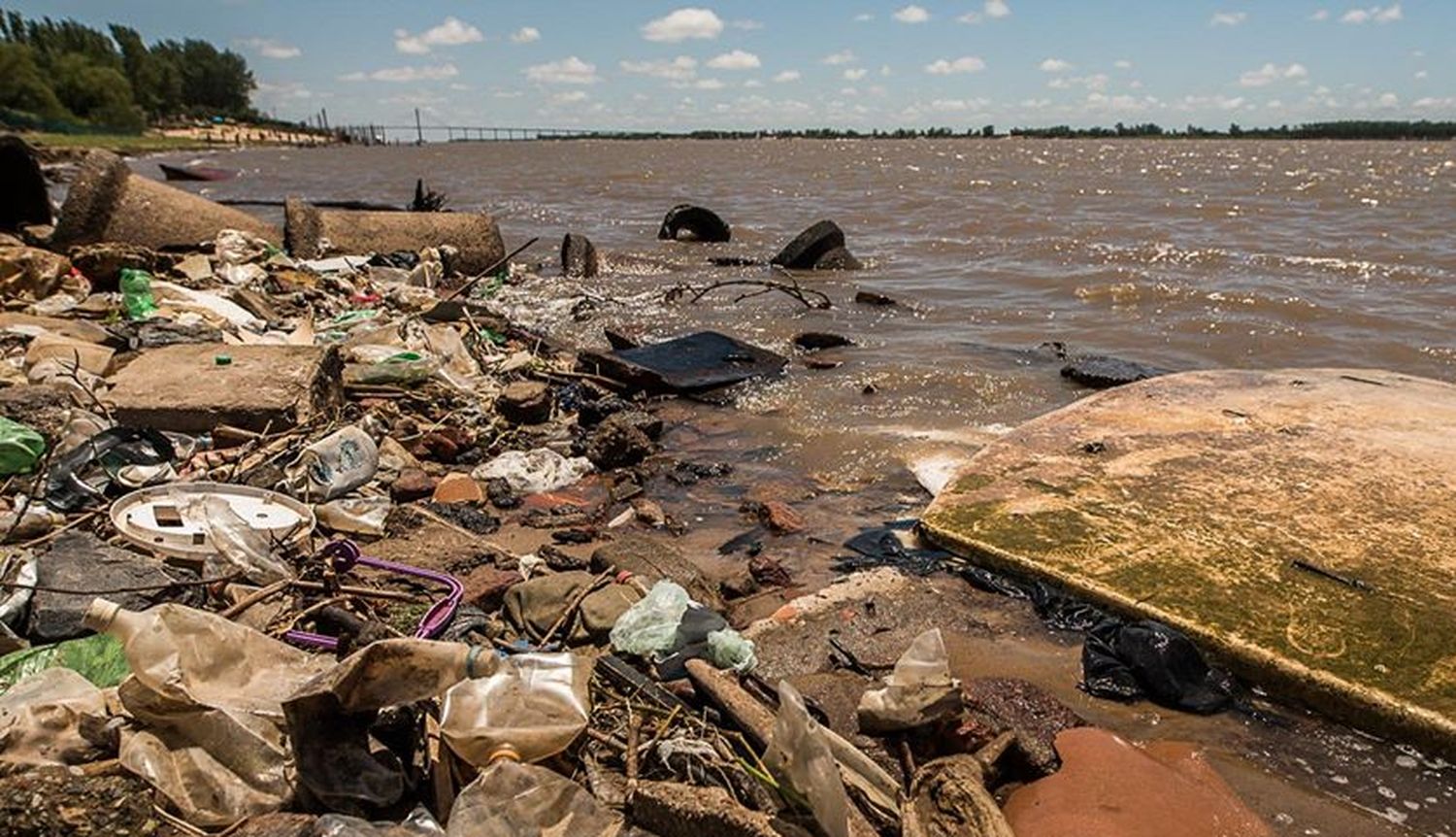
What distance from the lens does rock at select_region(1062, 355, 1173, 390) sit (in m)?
6.34

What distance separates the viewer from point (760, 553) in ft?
12.3

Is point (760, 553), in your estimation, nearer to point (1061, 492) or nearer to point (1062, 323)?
point (1061, 492)

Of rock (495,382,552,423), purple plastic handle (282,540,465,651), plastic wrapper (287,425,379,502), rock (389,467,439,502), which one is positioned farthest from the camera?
rock (495,382,552,423)

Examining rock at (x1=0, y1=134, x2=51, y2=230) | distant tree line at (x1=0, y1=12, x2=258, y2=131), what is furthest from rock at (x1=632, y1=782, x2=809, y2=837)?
distant tree line at (x1=0, y1=12, x2=258, y2=131)

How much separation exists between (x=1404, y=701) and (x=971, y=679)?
112 cm

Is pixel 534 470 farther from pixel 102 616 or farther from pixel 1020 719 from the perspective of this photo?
pixel 1020 719

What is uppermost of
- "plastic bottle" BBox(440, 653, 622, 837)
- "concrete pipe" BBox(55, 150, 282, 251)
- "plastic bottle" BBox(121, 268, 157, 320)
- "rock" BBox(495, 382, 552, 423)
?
"concrete pipe" BBox(55, 150, 282, 251)

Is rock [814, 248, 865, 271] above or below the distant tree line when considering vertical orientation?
below

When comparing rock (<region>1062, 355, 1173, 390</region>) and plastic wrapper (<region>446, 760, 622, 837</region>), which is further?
rock (<region>1062, 355, 1173, 390</region>)

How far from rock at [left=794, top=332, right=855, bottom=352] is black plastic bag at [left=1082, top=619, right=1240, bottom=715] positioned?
4.94 m

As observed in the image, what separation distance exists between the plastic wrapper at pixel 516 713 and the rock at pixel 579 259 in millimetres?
9439

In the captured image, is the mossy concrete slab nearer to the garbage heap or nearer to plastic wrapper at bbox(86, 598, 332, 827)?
the garbage heap

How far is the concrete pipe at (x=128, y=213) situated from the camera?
27.7ft

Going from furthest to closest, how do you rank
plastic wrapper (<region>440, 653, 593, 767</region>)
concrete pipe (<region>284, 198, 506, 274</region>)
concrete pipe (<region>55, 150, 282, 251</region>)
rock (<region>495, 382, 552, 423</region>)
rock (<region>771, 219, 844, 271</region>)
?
1. rock (<region>771, 219, 844, 271</region>)
2. concrete pipe (<region>284, 198, 506, 274</region>)
3. concrete pipe (<region>55, 150, 282, 251</region>)
4. rock (<region>495, 382, 552, 423</region>)
5. plastic wrapper (<region>440, 653, 593, 767</region>)
